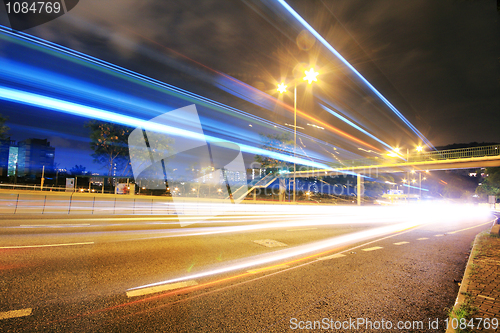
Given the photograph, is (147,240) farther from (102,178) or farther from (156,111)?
(102,178)

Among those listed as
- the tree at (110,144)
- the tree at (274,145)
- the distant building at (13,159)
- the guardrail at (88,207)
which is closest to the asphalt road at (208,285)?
the guardrail at (88,207)

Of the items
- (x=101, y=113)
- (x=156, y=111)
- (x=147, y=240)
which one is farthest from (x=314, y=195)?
(x=147, y=240)

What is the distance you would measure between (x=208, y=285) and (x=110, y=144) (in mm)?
38389

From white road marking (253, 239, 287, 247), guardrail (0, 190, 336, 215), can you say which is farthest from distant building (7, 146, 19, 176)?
white road marking (253, 239, 287, 247)

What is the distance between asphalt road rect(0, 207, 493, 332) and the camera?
3145 millimetres

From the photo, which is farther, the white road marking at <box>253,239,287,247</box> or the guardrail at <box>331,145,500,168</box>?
the guardrail at <box>331,145,500,168</box>

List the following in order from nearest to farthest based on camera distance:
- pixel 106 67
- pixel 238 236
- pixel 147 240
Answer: pixel 147 240 < pixel 238 236 < pixel 106 67

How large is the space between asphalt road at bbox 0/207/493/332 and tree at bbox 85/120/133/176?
32.1m

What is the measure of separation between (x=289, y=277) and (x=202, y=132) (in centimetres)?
2836

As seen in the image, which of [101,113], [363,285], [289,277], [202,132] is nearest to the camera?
[363,285]

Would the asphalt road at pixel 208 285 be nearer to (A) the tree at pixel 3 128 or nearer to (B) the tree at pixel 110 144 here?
(A) the tree at pixel 3 128

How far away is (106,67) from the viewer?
18.9 meters

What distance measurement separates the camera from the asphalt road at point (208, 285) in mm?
3145

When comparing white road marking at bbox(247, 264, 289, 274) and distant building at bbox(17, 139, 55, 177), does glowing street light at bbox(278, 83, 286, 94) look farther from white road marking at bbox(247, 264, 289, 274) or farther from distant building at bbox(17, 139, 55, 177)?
distant building at bbox(17, 139, 55, 177)
